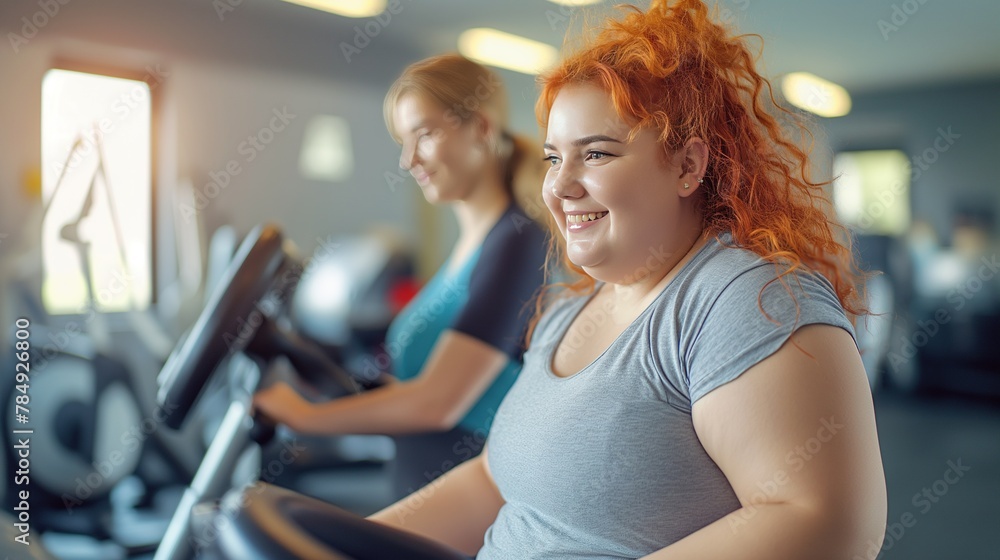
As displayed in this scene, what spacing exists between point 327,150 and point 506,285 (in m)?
3.37

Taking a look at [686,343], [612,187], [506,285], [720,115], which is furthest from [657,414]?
[506,285]

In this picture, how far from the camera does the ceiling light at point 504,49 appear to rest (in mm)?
4727

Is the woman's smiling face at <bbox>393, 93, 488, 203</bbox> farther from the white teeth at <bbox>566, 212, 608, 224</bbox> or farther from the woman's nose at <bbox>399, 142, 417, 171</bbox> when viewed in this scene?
the white teeth at <bbox>566, 212, 608, 224</bbox>

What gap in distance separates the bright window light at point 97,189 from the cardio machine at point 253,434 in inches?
80.1

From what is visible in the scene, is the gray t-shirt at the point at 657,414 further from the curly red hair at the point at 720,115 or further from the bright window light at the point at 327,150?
the bright window light at the point at 327,150

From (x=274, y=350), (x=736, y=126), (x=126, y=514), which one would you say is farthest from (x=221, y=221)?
(x=736, y=126)

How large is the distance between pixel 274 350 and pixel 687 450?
0.87 m

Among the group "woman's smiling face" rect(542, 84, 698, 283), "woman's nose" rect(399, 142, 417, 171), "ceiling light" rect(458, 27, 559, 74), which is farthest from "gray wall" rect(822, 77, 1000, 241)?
"woman's smiling face" rect(542, 84, 698, 283)

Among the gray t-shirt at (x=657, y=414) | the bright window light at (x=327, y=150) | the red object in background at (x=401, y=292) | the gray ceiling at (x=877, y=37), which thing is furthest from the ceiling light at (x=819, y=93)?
the gray t-shirt at (x=657, y=414)

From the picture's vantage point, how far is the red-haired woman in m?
0.77

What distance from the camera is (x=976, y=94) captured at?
11.3 ft

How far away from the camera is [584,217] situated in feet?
3.29

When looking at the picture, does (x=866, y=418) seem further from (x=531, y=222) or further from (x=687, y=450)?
(x=531, y=222)

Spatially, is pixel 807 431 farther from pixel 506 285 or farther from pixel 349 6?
pixel 349 6
